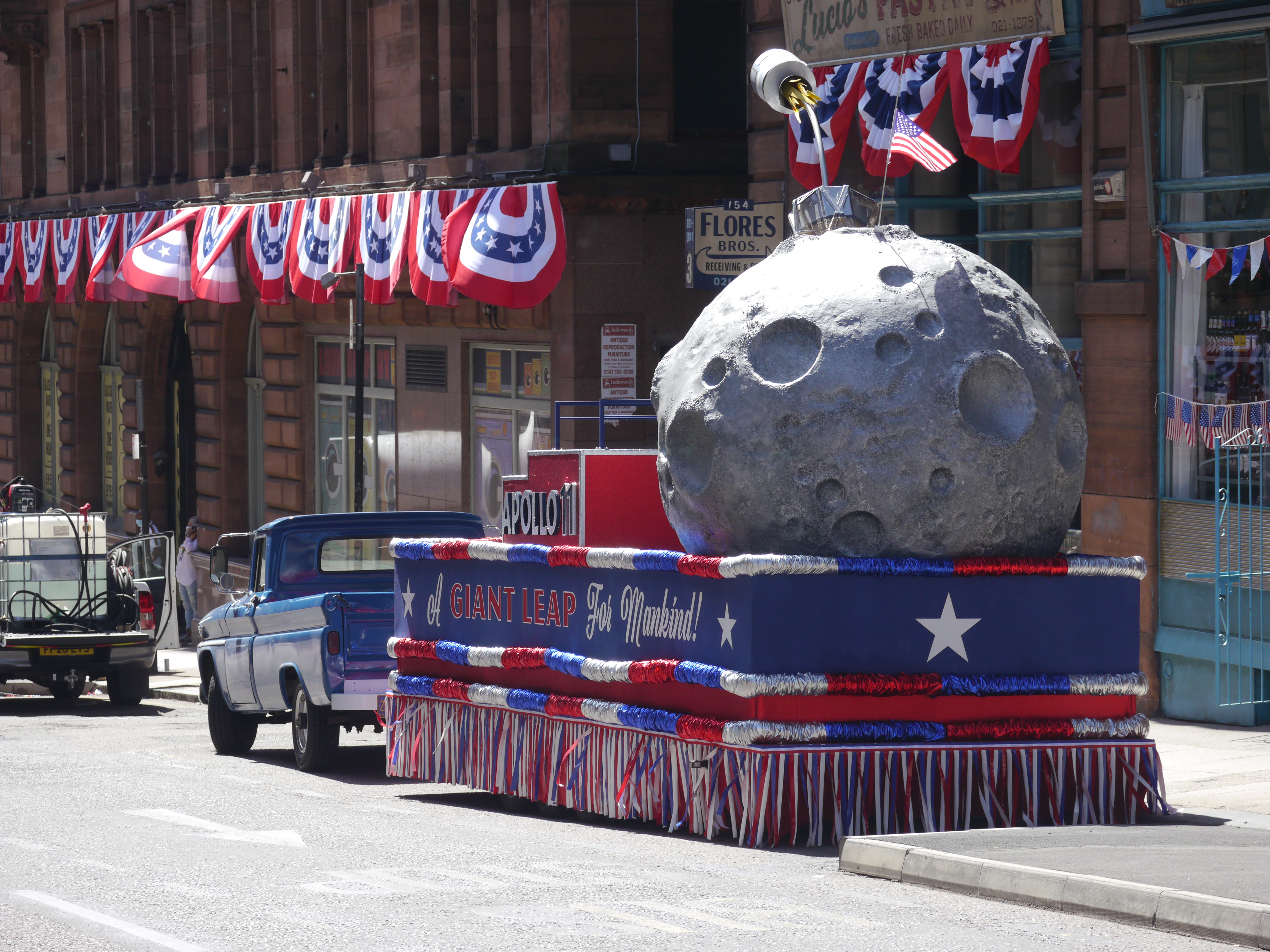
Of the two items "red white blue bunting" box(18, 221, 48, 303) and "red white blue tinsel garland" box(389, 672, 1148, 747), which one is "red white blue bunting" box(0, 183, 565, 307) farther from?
"red white blue tinsel garland" box(389, 672, 1148, 747)

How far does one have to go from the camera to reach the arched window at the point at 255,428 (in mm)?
33312

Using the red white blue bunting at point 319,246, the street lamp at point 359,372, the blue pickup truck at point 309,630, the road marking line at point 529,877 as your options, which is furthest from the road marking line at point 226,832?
the red white blue bunting at point 319,246

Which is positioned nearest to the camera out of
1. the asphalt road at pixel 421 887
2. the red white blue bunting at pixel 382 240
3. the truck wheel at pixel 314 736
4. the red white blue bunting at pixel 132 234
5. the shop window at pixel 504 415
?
the asphalt road at pixel 421 887

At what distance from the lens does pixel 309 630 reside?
49.1 ft

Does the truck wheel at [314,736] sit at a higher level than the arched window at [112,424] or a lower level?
lower

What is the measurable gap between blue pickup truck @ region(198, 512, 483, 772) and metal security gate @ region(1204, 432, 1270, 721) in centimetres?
604

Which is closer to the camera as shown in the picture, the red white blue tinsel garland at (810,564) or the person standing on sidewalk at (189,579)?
the red white blue tinsel garland at (810,564)

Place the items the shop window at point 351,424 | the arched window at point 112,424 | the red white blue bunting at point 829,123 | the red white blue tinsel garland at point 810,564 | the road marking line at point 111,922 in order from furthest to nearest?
1. the arched window at point 112,424
2. the shop window at point 351,424
3. the red white blue bunting at point 829,123
4. the red white blue tinsel garland at point 810,564
5. the road marking line at point 111,922

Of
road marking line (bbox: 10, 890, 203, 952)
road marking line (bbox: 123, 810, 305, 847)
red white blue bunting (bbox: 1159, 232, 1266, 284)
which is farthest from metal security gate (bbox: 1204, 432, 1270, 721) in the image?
road marking line (bbox: 10, 890, 203, 952)

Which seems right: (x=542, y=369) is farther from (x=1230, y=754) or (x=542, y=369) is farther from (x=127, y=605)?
(x=1230, y=754)

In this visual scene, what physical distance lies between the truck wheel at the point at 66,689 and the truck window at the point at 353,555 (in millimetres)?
7422

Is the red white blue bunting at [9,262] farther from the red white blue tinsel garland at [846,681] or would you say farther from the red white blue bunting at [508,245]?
the red white blue tinsel garland at [846,681]

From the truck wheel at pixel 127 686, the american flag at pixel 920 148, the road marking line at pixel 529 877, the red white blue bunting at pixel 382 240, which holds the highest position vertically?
the red white blue bunting at pixel 382 240

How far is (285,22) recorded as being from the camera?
102ft
